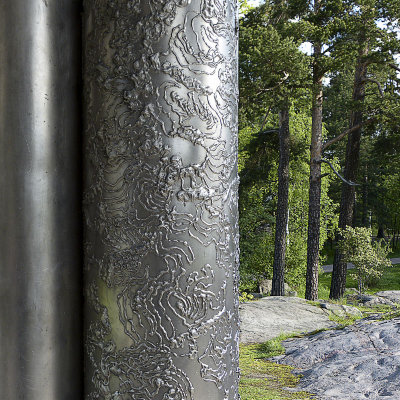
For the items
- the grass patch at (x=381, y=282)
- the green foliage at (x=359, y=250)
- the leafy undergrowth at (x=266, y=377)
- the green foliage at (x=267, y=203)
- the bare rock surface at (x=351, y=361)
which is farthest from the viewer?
the grass patch at (x=381, y=282)

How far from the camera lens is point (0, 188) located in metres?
1.18

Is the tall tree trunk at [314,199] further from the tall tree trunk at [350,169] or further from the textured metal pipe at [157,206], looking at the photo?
the textured metal pipe at [157,206]

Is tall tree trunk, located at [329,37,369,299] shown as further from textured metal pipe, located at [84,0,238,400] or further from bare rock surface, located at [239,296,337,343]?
textured metal pipe, located at [84,0,238,400]

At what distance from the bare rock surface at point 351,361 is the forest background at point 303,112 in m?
6.54

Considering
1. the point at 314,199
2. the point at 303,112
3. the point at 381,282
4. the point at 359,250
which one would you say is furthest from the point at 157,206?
the point at 381,282

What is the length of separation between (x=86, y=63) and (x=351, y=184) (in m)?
13.0

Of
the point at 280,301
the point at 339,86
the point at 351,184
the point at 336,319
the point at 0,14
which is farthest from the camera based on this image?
the point at 339,86

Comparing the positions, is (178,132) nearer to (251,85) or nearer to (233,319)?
(233,319)

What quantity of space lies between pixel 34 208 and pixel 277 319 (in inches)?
319

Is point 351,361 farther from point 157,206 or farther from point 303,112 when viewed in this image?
point 303,112

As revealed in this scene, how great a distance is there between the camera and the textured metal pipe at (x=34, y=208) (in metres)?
1.18

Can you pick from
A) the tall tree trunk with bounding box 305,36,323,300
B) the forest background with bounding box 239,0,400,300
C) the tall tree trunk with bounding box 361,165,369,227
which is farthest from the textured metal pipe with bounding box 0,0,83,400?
the tall tree trunk with bounding box 361,165,369,227

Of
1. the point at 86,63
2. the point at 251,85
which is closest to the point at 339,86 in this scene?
the point at 251,85

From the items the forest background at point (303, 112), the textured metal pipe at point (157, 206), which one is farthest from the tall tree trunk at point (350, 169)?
the textured metal pipe at point (157, 206)
